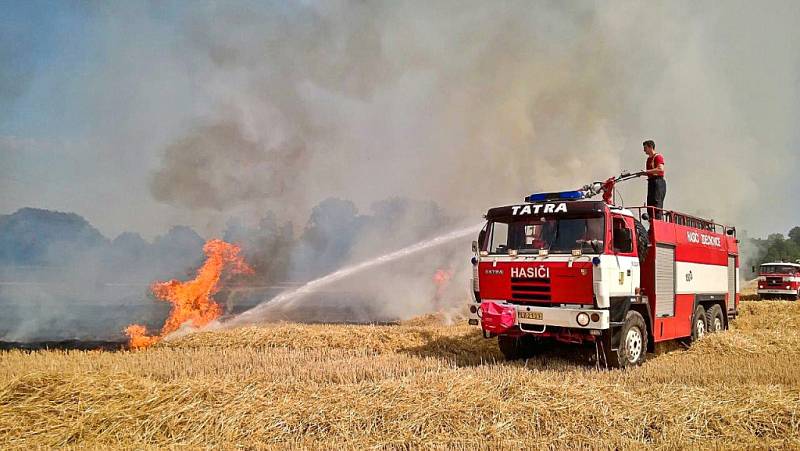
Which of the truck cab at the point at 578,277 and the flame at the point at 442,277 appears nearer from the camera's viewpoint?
the truck cab at the point at 578,277

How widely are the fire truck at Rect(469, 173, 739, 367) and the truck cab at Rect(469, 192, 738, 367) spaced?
0.06ft

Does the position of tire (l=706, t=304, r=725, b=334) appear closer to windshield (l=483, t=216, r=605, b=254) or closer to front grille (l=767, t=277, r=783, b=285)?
windshield (l=483, t=216, r=605, b=254)

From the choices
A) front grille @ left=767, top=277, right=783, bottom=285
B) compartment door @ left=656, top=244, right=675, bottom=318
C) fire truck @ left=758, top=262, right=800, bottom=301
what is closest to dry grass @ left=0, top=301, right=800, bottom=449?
compartment door @ left=656, top=244, right=675, bottom=318

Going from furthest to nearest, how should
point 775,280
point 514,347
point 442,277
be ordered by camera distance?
point 775,280 → point 442,277 → point 514,347

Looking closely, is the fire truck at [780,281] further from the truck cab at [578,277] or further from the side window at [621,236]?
the side window at [621,236]

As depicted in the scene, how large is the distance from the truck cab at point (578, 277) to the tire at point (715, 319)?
2.65 metres

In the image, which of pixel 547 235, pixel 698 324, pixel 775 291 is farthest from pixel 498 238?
pixel 775 291

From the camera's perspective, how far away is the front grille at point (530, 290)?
10.8 metres

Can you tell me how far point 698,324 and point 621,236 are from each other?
5.50 meters

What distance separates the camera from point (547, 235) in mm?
11289

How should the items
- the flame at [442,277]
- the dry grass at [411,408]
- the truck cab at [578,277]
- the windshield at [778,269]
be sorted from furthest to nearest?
the windshield at [778,269] < the flame at [442,277] < the truck cab at [578,277] < the dry grass at [411,408]

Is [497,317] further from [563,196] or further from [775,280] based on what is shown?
[775,280]

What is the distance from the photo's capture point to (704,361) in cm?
1161

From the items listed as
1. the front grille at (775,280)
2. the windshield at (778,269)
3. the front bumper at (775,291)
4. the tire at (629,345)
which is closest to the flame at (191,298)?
the tire at (629,345)
